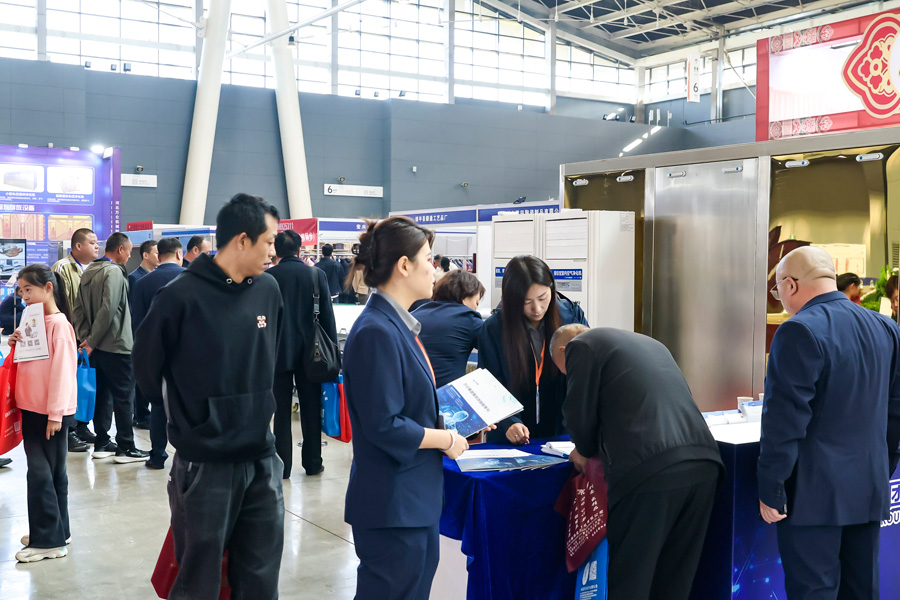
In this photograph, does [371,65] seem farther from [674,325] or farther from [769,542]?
[769,542]

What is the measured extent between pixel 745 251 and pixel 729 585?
214 centimetres

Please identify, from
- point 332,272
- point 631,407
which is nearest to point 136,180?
point 332,272

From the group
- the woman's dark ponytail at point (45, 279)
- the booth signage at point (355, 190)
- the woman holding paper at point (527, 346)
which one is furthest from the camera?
the booth signage at point (355, 190)

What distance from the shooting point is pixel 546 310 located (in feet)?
10.5

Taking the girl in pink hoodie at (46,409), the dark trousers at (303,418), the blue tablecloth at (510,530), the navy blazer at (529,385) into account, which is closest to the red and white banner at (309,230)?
the dark trousers at (303,418)

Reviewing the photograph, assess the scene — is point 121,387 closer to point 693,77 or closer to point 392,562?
point 392,562

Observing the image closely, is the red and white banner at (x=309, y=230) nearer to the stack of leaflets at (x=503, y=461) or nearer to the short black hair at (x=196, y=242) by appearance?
the short black hair at (x=196, y=242)

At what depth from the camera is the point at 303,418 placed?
17.6 feet

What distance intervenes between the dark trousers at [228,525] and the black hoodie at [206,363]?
2.6 inches

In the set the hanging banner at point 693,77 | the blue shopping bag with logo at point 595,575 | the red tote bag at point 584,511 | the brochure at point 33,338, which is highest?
the hanging banner at point 693,77

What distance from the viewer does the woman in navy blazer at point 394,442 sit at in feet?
6.45

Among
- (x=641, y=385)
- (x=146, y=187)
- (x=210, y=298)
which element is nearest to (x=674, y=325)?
(x=641, y=385)

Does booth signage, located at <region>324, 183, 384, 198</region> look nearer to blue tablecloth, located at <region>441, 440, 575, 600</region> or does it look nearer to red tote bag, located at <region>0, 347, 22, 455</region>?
red tote bag, located at <region>0, 347, 22, 455</region>

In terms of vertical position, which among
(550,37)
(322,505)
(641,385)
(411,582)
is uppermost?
(550,37)
